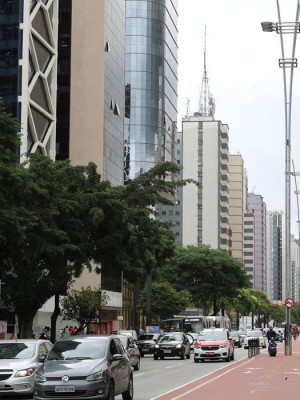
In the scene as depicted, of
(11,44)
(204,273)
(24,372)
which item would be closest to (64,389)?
(24,372)

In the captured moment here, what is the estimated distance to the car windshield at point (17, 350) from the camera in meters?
22.5

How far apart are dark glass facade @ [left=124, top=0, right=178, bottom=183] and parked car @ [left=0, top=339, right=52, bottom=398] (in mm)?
112025

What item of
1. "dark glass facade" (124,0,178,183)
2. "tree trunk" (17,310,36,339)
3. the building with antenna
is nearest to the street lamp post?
"tree trunk" (17,310,36,339)

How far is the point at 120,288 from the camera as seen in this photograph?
94.4m

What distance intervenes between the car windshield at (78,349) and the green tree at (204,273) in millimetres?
74664

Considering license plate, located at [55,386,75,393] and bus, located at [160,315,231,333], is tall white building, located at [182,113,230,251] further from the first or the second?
license plate, located at [55,386,75,393]

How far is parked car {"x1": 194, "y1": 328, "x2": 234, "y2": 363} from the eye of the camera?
45.0m

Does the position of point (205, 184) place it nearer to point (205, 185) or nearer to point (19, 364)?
point (205, 185)

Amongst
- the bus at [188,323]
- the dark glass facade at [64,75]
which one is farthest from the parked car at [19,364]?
the dark glass facade at [64,75]

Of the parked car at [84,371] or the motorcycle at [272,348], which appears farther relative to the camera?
the motorcycle at [272,348]

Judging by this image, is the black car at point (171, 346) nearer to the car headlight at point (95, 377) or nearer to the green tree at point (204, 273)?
the car headlight at point (95, 377)

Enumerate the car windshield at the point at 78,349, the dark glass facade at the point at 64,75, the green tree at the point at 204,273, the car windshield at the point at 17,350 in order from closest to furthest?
1. the car windshield at the point at 78,349
2. the car windshield at the point at 17,350
3. the dark glass facade at the point at 64,75
4. the green tree at the point at 204,273

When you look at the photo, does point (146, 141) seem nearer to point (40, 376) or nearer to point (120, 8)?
point (120, 8)

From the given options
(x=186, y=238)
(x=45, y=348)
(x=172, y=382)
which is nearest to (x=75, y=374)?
(x=45, y=348)
